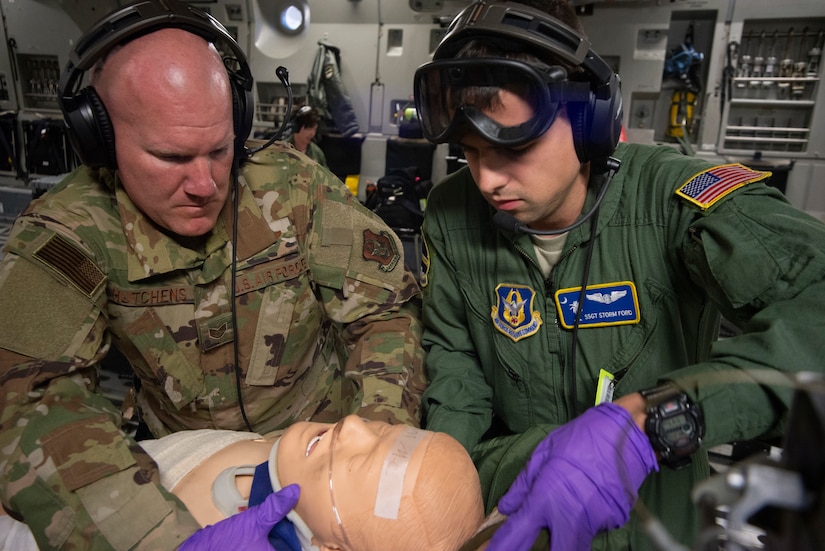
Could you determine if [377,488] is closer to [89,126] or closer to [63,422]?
[63,422]

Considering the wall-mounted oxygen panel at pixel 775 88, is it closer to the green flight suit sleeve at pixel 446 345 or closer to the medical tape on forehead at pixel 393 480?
the green flight suit sleeve at pixel 446 345

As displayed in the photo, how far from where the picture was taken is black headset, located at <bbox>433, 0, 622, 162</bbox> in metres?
1.15

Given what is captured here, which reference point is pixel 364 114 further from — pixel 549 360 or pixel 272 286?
pixel 549 360

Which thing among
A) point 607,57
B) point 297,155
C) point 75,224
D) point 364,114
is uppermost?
point 607,57

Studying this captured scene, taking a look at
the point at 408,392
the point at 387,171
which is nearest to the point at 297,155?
the point at 408,392

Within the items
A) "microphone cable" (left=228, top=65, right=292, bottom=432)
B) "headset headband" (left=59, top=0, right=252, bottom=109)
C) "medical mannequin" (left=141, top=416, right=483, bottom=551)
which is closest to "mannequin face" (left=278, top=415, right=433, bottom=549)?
"medical mannequin" (left=141, top=416, right=483, bottom=551)

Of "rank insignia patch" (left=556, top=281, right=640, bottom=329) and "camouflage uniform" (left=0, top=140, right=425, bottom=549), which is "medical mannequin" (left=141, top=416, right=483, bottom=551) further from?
"rank insignia patch" (left=556, top=281, right=640, bottom=329)

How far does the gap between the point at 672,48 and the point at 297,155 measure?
3555mm

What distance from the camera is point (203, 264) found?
1729 millimetres

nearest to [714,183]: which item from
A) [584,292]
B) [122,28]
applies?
[584,292]

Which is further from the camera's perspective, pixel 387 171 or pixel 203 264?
pixel 387 171

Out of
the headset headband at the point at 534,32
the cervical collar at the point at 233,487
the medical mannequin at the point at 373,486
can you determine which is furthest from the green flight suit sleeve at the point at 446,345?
the headset headband at the point at 534,32

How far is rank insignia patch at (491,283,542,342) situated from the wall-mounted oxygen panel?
3.51m

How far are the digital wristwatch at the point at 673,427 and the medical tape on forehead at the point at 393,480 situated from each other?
0.49 metres
